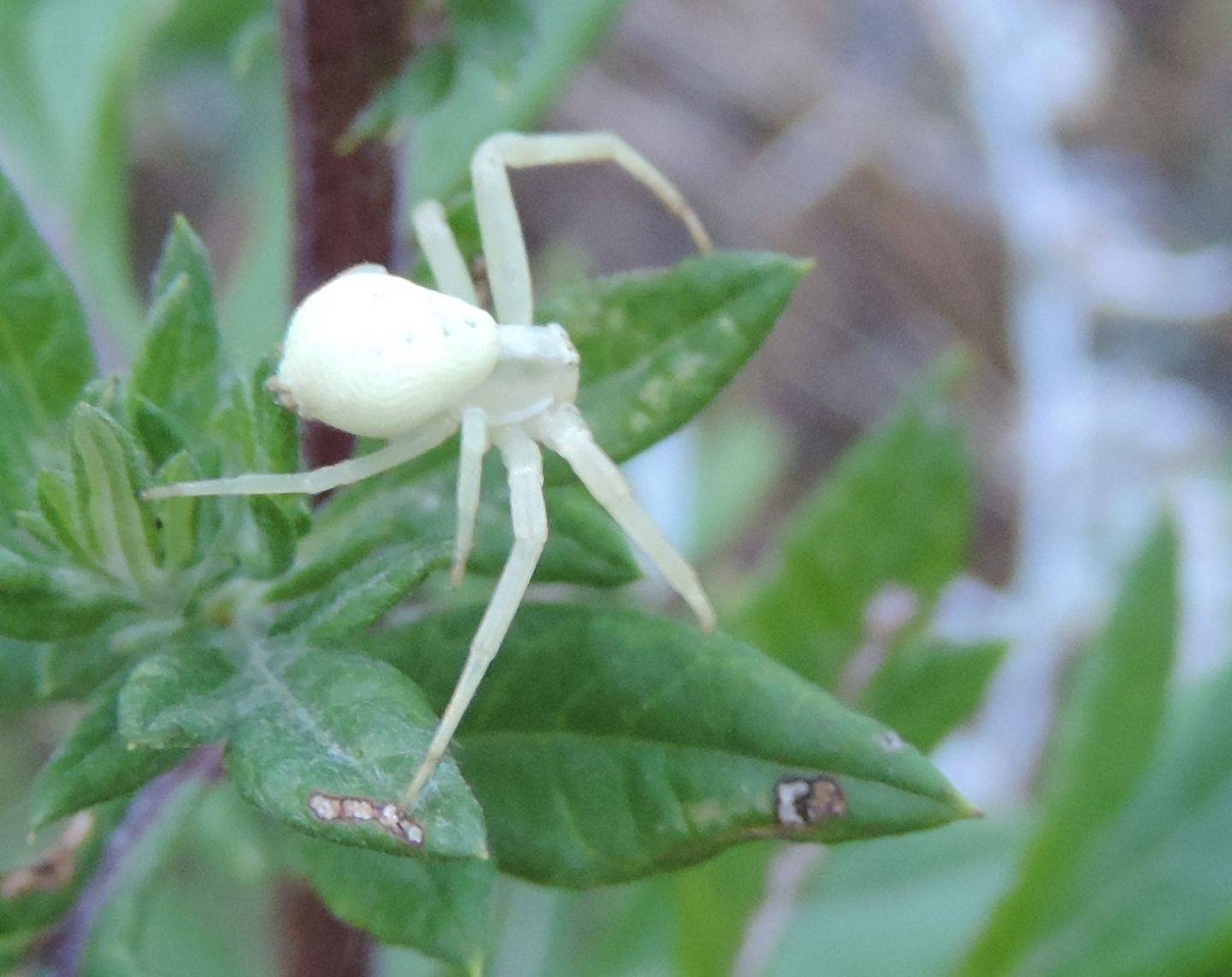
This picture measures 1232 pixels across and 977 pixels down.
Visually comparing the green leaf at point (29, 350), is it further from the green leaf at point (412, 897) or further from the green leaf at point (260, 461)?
the green leaf at point (412, 897)

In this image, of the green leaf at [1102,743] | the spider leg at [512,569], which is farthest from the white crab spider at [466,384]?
the green leaf at [1102,743]

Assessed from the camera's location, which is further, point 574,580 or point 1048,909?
point 1048,909

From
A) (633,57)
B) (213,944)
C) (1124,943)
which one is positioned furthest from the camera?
(633,57)

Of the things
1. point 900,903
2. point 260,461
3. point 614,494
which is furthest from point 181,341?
point 900,903

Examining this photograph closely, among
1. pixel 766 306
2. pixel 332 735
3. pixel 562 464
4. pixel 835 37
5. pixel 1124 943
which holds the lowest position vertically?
pixel 1124 943

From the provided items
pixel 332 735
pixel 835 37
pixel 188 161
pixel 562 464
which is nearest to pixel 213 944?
pixel 562 464

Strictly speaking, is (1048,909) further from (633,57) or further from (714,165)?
(633,57)

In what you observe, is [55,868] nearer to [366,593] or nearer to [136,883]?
[136,883]
